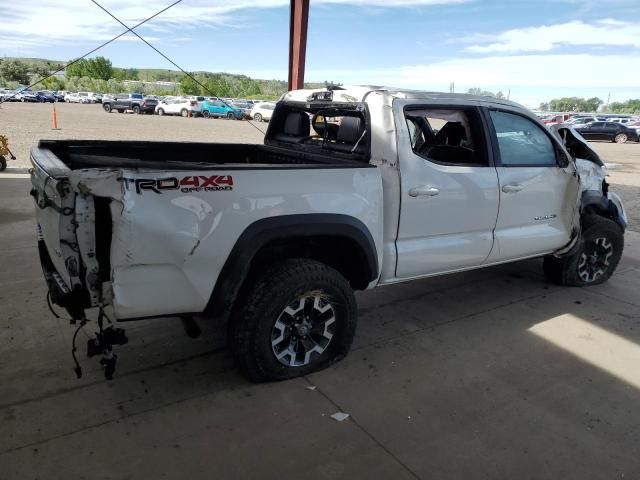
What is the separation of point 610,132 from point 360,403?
1359 inches

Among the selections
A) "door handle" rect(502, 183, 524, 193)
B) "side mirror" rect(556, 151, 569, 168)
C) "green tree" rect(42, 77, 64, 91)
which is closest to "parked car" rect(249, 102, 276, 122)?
"side mirror" rect(556, 151, 569, 168)

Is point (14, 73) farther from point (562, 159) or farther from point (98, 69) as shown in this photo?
point (562, 159)

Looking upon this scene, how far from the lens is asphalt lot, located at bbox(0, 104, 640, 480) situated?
8.11ft

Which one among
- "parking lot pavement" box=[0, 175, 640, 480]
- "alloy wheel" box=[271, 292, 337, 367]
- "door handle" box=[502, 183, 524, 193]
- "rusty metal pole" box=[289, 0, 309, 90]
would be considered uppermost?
"rusty metal pole" box=[289, 0, 309, 90]

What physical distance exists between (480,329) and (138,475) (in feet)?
9.13

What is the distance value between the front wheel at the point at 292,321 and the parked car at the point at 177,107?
38891 millimetres

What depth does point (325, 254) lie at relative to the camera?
335 cm

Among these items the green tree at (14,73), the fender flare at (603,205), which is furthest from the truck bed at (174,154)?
the green tree at (14,73)

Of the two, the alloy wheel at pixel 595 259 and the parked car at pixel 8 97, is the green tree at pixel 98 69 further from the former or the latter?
the alloy wheel at pixel 595 259

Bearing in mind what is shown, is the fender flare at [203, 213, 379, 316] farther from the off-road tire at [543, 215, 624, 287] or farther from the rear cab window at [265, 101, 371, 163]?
the off-road tire at [543, 215, 624, 287]

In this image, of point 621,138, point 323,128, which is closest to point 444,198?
point 323,128

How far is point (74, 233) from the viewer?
239 cm

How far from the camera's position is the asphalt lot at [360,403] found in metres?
2.47

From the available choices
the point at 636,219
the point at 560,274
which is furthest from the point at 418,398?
the point at 636,219
